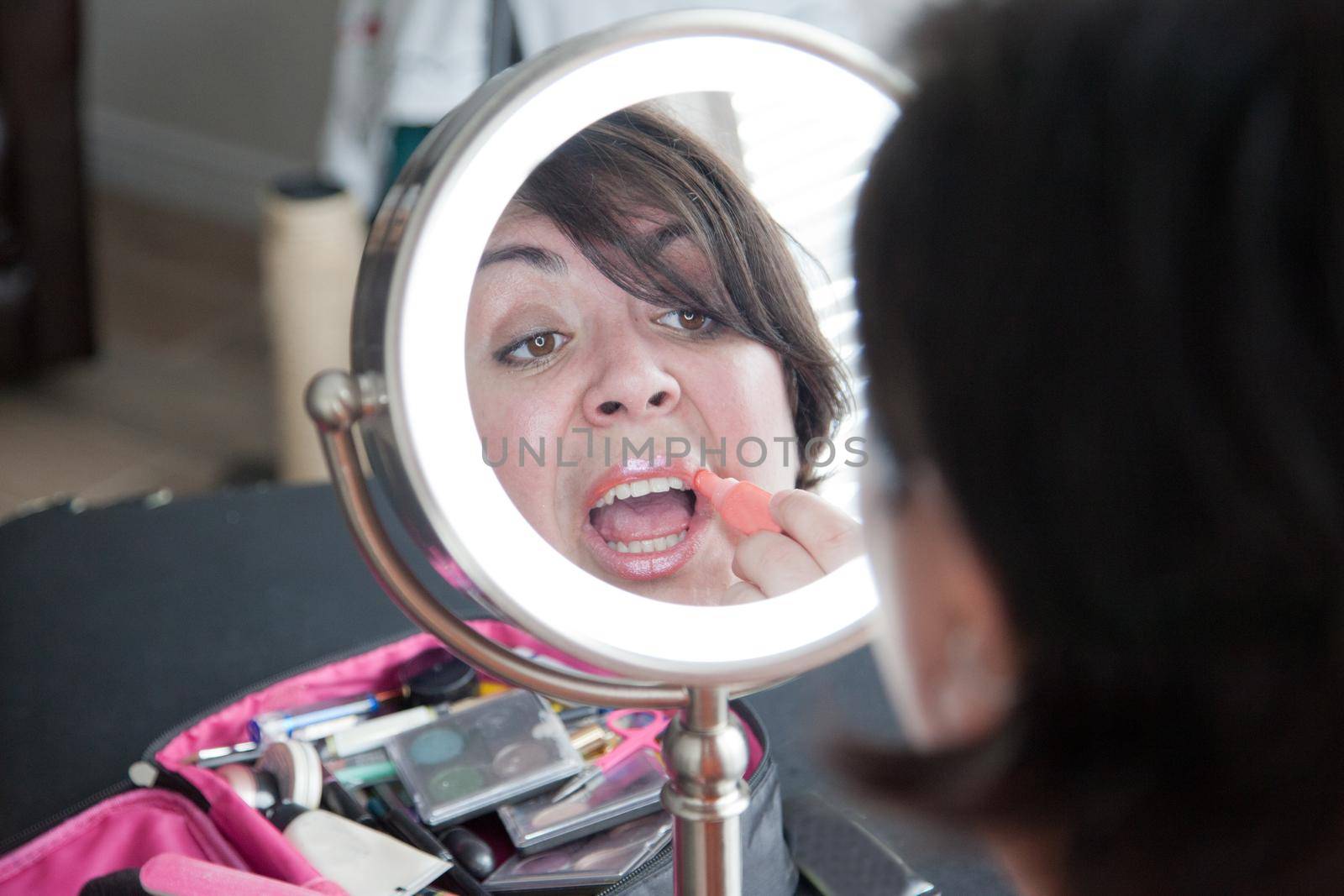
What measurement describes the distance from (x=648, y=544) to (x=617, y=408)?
0.17 ft

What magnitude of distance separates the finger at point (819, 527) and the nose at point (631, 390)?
2.2 inches

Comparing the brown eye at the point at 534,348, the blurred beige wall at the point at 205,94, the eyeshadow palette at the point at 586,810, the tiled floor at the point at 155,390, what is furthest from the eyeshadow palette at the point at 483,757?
the blurred beige wall at the point at 205,94

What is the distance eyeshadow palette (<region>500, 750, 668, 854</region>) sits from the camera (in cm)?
62

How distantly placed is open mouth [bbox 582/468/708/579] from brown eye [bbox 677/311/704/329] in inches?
2.1

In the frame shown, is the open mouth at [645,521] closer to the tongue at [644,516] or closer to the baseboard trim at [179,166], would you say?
the tongue at [644,516]

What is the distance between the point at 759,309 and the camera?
494 mm

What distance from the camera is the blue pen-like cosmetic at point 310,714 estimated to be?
69cm

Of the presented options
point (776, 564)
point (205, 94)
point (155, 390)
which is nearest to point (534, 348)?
point (776, 564)

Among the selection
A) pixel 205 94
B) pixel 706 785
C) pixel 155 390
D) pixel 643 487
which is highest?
pixel 205 94

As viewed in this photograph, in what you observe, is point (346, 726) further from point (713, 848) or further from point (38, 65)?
point (38, 65)

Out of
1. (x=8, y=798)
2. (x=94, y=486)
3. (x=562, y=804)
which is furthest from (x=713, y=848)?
(x=94, y=486)

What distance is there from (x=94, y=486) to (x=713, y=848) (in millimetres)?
1746

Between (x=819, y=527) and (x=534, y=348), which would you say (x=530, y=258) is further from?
(x=819, y=527)

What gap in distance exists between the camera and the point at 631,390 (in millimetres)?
477
